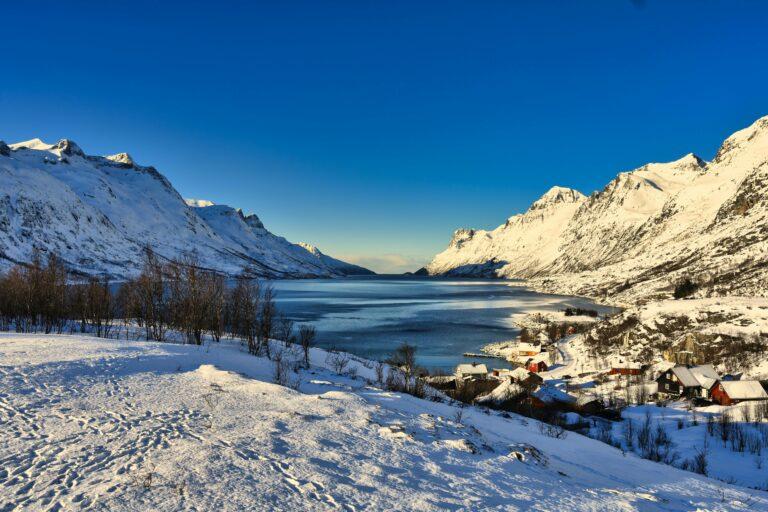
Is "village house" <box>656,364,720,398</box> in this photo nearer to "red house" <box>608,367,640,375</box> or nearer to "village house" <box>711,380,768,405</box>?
"village house" <box>711,380,768,405</box>

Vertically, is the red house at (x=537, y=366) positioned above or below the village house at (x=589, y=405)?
below

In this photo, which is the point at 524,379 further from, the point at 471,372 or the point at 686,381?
the point at 686,381

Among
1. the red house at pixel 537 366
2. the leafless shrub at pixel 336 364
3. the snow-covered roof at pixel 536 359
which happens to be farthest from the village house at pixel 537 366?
the leafless shrub at pixel 336 364

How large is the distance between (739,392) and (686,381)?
257 inches

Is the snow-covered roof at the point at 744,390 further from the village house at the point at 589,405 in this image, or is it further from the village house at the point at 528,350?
the village house at the point at 528,350

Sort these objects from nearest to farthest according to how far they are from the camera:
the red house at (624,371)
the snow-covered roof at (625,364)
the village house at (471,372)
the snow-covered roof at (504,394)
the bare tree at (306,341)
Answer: the bare tree at (306,341) < the snow-covered roof at (504,394) < the village house at (471,372) < the red house at (624,371) < the snow-covered roof at (625,364)

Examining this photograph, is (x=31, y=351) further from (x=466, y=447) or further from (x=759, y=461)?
(x=759, y=461)

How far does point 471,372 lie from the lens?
57938 millimetres

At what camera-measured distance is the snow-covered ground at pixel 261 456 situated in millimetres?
8398

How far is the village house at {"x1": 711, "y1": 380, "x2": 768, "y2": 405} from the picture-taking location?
41.6 meters

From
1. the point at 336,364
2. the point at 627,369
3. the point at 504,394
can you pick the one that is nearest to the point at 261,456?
the point at 336,364

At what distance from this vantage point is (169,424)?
12031mm

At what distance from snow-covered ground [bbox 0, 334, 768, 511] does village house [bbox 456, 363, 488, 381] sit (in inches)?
1527

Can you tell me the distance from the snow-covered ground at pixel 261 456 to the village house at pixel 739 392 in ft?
112
